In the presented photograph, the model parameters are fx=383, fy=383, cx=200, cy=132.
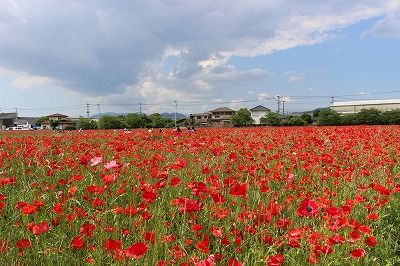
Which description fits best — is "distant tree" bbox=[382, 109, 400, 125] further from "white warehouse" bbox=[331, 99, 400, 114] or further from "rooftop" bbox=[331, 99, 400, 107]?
"rooftop" bbox=[331, 99, 400, 107]

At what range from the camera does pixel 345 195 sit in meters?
4.20

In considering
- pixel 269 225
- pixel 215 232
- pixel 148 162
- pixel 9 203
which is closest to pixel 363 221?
pixel 269 225

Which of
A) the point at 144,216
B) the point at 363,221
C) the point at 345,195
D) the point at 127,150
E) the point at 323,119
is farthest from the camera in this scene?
the point at 323,119

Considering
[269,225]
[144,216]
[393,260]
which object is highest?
[144,216]

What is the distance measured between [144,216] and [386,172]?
3.91 metres

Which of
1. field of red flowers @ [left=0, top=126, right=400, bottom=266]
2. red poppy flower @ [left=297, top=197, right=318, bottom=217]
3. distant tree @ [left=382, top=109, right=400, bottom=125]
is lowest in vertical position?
field of red flowers @ [left=0, top=126, right=400, bottom=266]

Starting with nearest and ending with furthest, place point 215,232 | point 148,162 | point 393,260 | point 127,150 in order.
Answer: point 215,232
point 393,260
point 148,162
point 127,150

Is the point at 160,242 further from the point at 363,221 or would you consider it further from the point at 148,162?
the point at 148,162

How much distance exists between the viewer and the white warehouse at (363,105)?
96.8 m

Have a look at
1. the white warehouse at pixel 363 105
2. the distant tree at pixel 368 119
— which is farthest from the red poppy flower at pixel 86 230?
the white warehouse at pixel 363 105

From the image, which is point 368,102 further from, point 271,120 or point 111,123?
point 111,123

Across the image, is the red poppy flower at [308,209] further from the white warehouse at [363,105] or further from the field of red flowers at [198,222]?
the white warehouse at [363,105]

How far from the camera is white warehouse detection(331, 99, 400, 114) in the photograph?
96.8 metres

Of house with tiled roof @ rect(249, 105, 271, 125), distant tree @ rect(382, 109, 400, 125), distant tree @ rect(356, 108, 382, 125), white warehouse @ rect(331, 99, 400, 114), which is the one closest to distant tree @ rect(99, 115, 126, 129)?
distant tree @ rect(356, 108, 382, 125)
